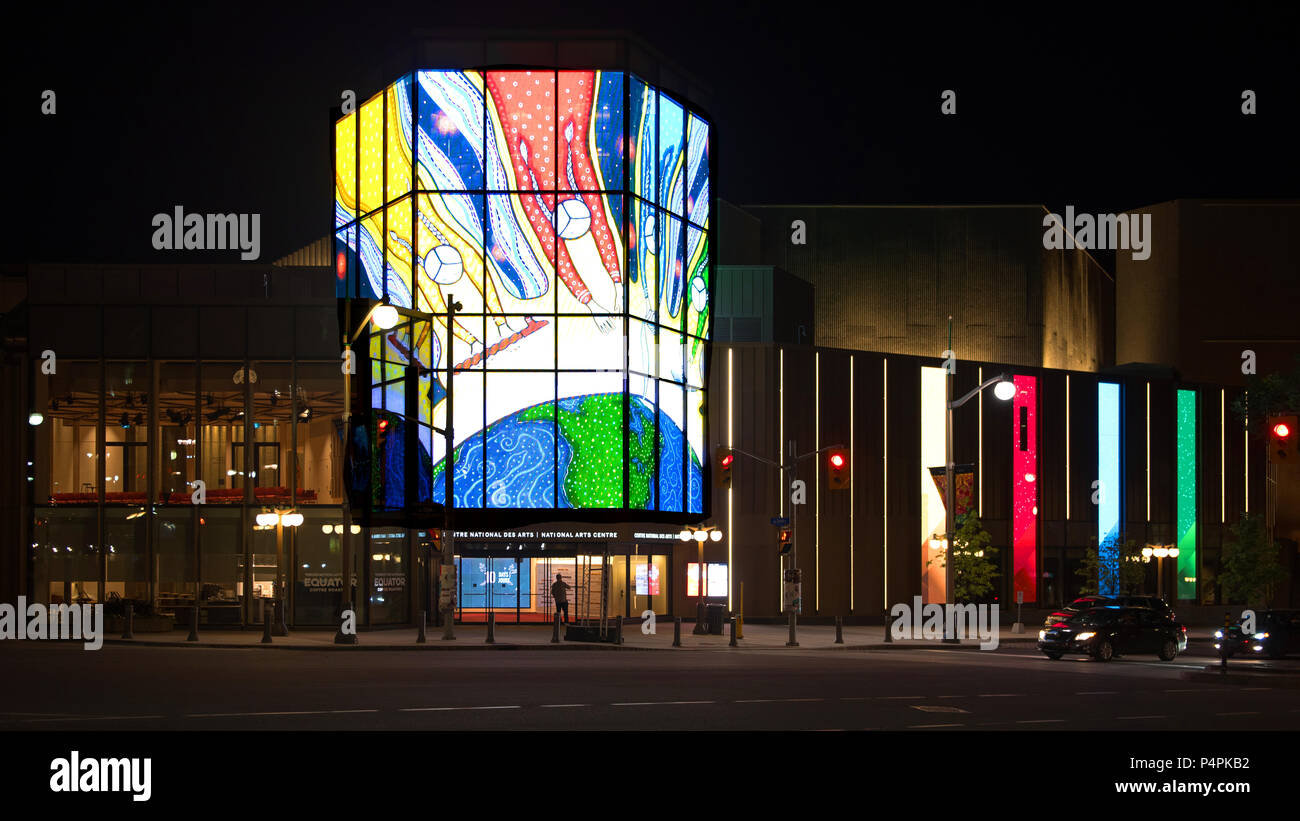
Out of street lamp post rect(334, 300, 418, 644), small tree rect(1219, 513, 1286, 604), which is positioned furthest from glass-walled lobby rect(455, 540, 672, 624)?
small tree rect(1219, 513, 1286, 604)

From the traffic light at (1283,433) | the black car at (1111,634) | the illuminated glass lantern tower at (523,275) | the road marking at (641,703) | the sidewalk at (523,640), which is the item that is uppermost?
the illuminated glass lantern tower at (523,275)

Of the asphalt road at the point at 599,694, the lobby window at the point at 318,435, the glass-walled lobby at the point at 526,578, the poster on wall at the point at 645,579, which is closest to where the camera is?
the asphalt road at the point at 599,694

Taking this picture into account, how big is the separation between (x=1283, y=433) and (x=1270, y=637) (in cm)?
1297

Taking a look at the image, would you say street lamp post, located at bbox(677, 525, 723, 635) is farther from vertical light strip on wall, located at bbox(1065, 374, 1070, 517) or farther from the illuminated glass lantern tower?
vertical light strip on wall, located at bbox(1065, 374, 1070, 517)

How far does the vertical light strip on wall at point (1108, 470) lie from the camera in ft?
213

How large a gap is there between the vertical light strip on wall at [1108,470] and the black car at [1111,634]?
2882cm

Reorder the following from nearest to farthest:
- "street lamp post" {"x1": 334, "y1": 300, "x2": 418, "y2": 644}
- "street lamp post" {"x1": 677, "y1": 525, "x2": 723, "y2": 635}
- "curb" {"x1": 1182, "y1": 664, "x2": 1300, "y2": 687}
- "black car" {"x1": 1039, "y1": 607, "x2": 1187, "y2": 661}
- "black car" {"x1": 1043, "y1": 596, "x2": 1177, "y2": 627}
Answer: "curb" {"x1": 1182, "y1": 664, "x2": 1300, "y2": 687} < "black car" {"x1": 1039, "y1": 607, "x2": 1187, "y2": 661} < "street lamp post" {"x1": 334, "y1": 300, "x2": 418, "y2": 644} < "black car" {"x1": 1043, "y1": 596, "x2": 1177, "y2": 627} < "street lamp post" {"x1": 677, "y1": 525, "x2": 723, "y2": 635}

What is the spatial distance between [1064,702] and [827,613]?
34234 millimetres

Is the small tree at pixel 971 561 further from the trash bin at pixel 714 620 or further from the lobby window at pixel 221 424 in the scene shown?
the lobby window at pixel 221 424

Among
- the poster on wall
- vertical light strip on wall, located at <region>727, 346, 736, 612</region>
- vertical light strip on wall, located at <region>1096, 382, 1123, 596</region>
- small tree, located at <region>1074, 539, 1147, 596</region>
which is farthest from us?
vertical light strip on wall, located at <region>1096, 382, 1123, 596</region>

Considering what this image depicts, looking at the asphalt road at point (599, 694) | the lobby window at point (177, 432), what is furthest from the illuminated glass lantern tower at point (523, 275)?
the asphalt road at point (599, 694)

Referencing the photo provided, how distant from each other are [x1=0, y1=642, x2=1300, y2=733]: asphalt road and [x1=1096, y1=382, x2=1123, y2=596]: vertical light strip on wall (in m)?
33.4

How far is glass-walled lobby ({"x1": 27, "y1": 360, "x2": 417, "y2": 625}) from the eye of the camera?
150ft

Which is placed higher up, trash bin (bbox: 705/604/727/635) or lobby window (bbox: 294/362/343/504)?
lobby window (bbox: 294/362/343/504)
